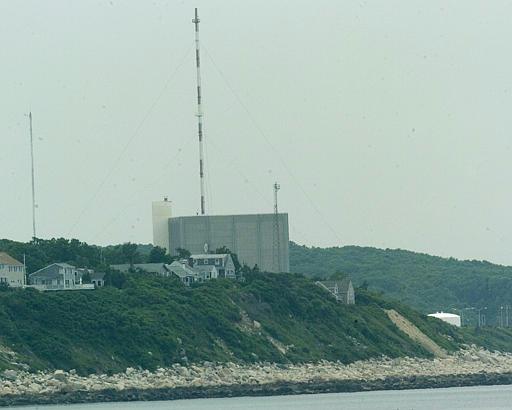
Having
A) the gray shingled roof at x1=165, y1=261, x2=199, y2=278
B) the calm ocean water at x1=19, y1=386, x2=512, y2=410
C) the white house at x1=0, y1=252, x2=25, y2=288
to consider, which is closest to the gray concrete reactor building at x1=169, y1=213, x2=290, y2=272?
the gray shingled roof at x1=165, y1=261, x2=199, y2=278

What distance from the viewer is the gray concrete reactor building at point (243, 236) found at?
132500 millimetres

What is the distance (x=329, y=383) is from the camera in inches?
4033

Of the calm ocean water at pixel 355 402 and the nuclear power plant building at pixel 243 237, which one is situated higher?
the nuclear power plant building at pixel 243 237

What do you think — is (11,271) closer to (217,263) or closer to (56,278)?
(56,278)

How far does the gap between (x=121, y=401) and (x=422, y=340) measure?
41150mm

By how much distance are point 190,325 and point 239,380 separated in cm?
833

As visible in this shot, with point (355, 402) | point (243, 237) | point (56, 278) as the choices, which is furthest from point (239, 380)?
point (243, 237)

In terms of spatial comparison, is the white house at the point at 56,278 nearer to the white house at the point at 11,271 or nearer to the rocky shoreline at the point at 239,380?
the white house at the point at 11,271

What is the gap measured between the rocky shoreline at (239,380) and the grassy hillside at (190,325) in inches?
54.6

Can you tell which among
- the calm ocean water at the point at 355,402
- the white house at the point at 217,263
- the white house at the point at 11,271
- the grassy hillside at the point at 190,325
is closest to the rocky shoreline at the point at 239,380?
the grassy hillside at the point at 190,325

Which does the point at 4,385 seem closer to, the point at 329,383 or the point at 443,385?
the point at 329,383

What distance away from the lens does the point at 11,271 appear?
114 meters

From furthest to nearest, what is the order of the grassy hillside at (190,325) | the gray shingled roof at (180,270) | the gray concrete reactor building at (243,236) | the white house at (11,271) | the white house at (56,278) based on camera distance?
the gray concrete reactor building at (243,236)
the gray shingled roof at (180,270)
the white house at (56,278)
the white house at (11,271)
the grassy hillside at (190,325)

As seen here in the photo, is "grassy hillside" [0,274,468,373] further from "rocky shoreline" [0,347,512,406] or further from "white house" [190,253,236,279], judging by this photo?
"white house" [190,253,236,279]
